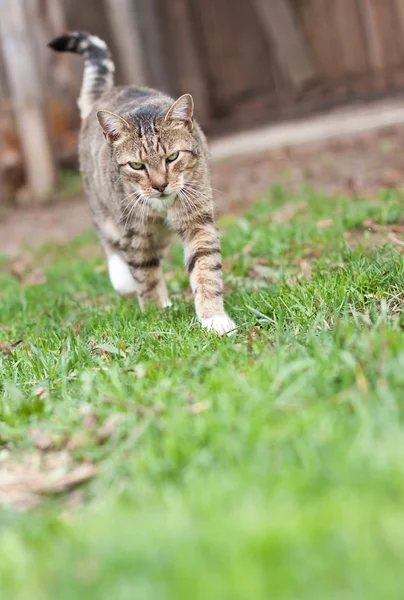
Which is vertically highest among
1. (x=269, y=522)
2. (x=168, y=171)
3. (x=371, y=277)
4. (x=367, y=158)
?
(x=168, y=171)

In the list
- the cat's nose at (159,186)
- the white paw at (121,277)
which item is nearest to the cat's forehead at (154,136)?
the cat's nose at (159,186)

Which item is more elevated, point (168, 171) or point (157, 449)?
point (168, 171)

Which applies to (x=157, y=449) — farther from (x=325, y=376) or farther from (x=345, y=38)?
(x=345, y=38)

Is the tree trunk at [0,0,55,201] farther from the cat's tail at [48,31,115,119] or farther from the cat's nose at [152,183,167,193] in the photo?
the cat's nose at [152,183,167,193]

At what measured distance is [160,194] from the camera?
428 cm

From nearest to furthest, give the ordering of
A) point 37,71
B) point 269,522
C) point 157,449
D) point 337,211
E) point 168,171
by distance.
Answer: point 269,522
point 157,449
point 168,171
point 337,211
point 37,71

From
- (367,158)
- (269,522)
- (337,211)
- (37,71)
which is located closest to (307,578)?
(269,522)

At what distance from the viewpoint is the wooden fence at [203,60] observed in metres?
10.8

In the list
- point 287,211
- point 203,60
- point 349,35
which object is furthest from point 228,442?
point 203,60

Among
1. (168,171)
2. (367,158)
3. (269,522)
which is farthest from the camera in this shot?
(367,158)

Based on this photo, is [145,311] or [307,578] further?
[145,311]

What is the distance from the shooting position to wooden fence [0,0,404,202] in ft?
35.3

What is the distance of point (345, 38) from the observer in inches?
531

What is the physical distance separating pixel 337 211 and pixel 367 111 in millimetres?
5467
